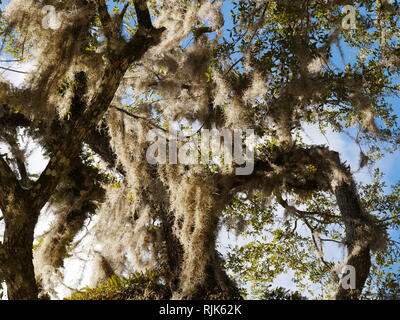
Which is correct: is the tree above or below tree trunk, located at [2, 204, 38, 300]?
above

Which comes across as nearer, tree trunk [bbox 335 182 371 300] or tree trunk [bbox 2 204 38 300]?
tree trunk [bbox 2 204 38 300]

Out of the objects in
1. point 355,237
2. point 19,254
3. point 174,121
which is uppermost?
point 174,121

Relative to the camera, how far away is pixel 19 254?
430 cm

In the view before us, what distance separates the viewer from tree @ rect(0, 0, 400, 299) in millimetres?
4836

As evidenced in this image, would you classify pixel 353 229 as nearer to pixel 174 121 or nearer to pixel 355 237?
pixel 355 237

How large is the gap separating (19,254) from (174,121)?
9.02 ft

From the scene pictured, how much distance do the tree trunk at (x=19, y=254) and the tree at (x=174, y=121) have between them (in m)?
A: 0.01

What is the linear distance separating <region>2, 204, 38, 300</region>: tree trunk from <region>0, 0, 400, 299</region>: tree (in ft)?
0.04

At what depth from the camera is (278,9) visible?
549 centimetres

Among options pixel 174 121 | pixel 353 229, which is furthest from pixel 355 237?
pixel 174 121

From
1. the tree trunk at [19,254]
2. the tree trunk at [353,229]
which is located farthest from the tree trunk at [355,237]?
the tree trunk at [19,254]

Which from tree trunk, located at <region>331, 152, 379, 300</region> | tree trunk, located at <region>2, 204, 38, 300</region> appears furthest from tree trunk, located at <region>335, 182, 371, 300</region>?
tree trunk, located at <region>2, 204, 38, 300</region>

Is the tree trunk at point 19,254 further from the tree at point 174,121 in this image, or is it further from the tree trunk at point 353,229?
the tree trunk at point 353,229

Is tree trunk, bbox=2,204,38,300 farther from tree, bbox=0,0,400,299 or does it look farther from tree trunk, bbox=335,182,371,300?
tree trunk, bbox=335,182,371,300
